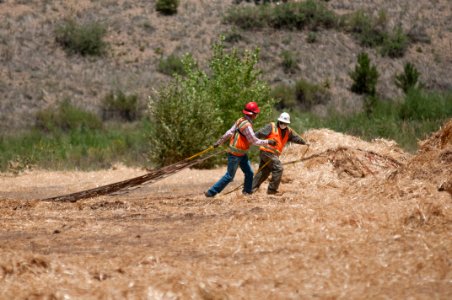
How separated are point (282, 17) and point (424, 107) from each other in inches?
903

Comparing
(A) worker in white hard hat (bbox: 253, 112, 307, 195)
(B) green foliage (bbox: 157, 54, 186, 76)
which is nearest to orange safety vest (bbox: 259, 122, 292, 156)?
(A) worker in white hard hat (bbox: 253, 112, 307, 195)

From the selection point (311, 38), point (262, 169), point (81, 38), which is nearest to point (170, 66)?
point (81, 38)

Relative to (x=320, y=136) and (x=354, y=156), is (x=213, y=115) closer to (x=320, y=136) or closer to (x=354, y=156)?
(x=320, y=136)

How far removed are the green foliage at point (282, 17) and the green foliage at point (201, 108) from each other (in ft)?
100.0

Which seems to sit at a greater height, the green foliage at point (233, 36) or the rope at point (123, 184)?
the rope at point (123, 184)

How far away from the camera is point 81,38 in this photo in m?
53.0

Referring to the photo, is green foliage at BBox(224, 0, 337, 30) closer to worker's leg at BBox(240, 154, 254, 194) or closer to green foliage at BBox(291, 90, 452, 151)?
green foliage at BBox(291, 90, 452, 151)

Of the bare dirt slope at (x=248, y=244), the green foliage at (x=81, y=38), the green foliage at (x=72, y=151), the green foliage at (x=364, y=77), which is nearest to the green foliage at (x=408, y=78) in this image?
the green foliage at (x=364, y=77)

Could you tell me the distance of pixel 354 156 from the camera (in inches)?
675

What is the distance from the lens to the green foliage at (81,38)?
175 feet

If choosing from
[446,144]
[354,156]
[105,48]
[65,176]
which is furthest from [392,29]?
[446,144]

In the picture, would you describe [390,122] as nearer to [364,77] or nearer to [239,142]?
[364,77]

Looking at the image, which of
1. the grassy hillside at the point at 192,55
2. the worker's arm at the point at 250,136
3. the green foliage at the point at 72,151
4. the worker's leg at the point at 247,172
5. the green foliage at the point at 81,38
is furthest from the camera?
the green foliage at the point at 81,38

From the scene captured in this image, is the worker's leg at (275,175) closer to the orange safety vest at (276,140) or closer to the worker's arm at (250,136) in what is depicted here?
the orange safety vest at (276,140)
